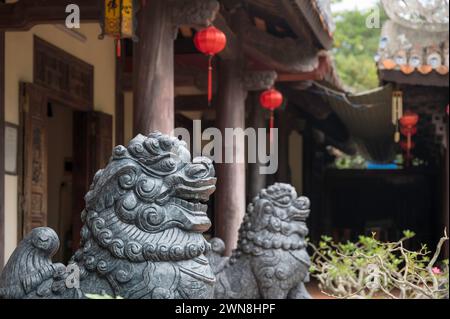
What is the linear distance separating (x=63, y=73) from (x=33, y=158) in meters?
1.06

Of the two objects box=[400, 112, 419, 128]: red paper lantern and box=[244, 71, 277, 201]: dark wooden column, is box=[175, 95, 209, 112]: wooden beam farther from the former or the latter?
box=[400, 112, 419, 128]: red paper lantern

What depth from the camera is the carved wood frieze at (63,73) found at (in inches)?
319

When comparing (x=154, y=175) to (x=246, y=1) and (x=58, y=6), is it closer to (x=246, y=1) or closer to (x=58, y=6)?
(x=58, y=6)

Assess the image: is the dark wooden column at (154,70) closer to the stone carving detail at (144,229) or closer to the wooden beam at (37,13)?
the wooden beam at (37,13)

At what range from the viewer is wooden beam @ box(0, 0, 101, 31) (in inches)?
255

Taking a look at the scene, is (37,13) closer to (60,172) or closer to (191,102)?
(60,172)

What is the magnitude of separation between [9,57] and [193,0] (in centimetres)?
190

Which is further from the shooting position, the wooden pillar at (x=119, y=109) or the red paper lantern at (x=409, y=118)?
the red paper lantern at (x=409, y=118)

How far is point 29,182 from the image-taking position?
784 centimetres

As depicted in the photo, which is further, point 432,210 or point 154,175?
point 432,210

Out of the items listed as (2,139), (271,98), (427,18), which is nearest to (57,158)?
(271,98)

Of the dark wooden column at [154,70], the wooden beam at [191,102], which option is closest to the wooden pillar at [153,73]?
the dark wooden column at [154,70]

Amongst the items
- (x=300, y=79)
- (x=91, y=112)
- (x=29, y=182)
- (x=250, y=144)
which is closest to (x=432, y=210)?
(x=250, y=144)

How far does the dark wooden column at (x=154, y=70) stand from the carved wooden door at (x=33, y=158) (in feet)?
6.04
